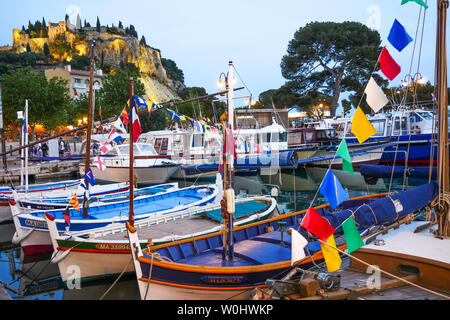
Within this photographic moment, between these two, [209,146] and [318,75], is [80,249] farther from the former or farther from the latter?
[318,75]

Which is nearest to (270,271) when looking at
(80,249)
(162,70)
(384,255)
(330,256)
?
(330,256)

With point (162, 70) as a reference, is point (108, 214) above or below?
below

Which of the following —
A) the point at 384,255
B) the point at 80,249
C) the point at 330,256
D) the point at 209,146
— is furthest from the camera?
the point at 209,146

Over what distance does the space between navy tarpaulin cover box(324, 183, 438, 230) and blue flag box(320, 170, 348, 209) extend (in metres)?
0.88

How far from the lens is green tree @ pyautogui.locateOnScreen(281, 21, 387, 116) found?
38688 mm

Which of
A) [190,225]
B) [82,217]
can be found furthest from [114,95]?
[190,225]

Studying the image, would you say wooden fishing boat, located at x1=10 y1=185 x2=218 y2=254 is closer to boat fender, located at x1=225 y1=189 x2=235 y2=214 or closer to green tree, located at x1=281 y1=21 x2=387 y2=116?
boat fender, located at x1=225 y1=189 x2=235 y2=214

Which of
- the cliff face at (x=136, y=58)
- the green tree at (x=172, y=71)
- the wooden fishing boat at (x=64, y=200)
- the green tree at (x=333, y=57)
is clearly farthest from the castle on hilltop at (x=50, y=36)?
the wooden fishing boat at (x=64, y=200)

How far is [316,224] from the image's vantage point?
16.0 ft

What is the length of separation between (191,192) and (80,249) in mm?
6570

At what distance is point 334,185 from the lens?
5.02 m

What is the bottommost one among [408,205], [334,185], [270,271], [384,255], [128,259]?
[128,259]

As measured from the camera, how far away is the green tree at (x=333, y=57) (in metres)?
38.7

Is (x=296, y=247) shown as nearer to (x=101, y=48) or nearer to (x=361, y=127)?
(x=361, y=127)
